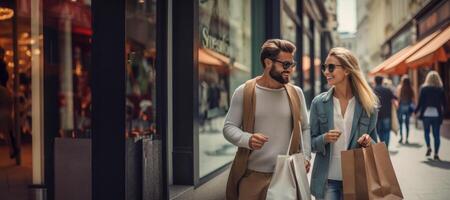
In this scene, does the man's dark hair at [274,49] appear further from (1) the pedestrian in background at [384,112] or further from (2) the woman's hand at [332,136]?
(1) the pedestrian in background at [384,112]

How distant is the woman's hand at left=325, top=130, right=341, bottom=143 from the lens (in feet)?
12.8

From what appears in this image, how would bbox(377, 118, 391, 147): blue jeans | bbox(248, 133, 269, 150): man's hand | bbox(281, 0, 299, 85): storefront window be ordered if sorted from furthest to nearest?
bbox(281, 0, 299, 85): storefront window
bbox(377, 118, 391, 147): blue jeans
bbox(248, 133, 269, 150): man's hand

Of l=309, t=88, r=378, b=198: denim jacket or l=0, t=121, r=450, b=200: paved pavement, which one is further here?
l=0, t=121, r=450, b=200: paved pavement

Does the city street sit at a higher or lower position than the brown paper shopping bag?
lower

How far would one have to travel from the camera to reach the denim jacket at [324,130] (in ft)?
13.3

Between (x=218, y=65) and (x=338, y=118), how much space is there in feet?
19.5

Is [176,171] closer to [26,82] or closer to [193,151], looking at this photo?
[193,151]

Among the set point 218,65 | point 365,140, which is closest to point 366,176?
point 365,140

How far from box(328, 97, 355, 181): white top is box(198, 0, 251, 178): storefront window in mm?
4555

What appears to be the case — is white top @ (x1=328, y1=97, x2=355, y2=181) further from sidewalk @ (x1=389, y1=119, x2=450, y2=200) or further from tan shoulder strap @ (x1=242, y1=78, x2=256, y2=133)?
sidewalk @ (x1=389, y1=119, x2=450, y2=200)

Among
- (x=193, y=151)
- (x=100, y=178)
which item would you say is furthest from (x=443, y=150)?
(x=100, y=178)

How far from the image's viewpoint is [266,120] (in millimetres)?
3826

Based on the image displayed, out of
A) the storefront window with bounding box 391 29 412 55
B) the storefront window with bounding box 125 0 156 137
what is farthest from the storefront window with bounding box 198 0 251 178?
the storefront window with bounding box 391 29 412 55

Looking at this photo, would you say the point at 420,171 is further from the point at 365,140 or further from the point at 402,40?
the point at 402,40
